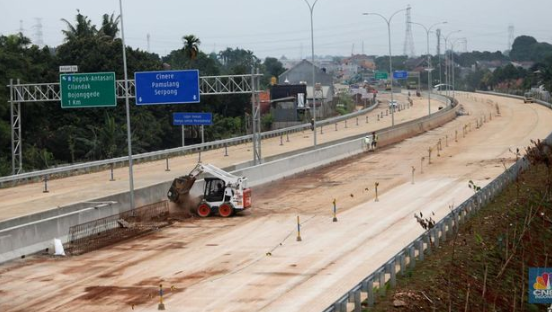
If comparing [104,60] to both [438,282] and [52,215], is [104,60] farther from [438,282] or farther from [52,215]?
[438,282]

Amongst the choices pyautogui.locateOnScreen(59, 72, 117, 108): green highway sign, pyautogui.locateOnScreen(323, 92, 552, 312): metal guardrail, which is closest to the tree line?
pyautogui.locateOnScreen(59, 72, 117, 108): green highway sign

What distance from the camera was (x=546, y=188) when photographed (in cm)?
3772

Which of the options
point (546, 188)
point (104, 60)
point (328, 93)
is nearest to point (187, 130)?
point (104, 60)

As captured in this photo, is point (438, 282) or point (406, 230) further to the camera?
point (406, 230)

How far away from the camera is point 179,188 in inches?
1512

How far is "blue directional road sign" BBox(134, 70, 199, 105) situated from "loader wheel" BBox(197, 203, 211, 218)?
11740 millimetres

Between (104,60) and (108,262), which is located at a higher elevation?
(104,60)

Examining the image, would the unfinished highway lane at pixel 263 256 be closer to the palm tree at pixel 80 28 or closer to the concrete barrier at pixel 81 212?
the concrete barrier at pixel 81 212

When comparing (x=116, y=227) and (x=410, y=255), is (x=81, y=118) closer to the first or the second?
(x=116, y=227)

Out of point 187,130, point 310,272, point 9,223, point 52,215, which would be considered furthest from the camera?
point 187,130

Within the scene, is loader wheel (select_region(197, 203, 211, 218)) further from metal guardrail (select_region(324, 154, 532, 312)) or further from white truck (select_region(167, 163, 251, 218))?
metal guardrail (select_region(324, 154, 532, 312))

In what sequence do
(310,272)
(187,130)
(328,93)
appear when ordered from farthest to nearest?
(328,93), (187,130), (310,272)

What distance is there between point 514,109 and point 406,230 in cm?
8979

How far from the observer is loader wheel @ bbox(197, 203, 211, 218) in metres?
37.8
